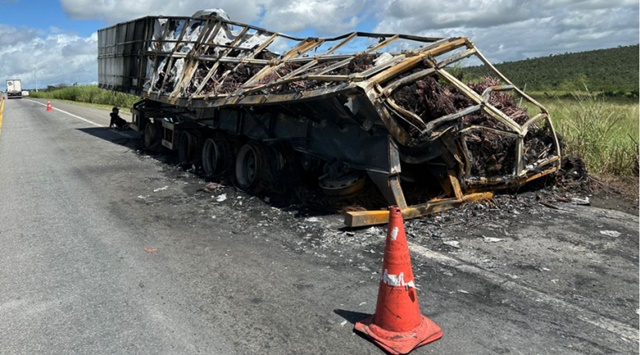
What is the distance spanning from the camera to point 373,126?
6129mm

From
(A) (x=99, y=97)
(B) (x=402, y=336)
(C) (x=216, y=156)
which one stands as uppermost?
(A) (x=99, y=97)

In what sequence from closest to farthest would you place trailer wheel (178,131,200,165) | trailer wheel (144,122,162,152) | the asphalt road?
1. the asphalt road
2. trailer wheel (178,131,200,165)
3. trailer wheel (144,122,162,152)

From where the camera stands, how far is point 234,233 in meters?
6.06

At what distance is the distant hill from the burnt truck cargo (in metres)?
49.7

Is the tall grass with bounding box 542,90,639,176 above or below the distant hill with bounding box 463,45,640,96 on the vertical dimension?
below

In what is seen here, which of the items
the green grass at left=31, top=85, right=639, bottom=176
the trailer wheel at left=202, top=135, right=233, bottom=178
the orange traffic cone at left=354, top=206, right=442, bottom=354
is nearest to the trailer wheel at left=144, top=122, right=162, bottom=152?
the trailer wheel at left=202, top=135, right=233, bottom=178

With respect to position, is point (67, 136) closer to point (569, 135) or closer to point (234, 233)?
point (234, 233)

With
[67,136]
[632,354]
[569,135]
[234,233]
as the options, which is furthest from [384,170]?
[67,136]

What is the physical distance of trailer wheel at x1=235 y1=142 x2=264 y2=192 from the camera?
791 centimetres

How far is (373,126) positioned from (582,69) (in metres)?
75.4

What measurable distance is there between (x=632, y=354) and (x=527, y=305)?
0.82 metres

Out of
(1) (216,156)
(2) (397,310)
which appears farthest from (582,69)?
(2) (397,310)

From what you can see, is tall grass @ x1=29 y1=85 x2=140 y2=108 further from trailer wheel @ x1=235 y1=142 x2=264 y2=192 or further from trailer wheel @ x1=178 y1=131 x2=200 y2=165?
trailer wheel @ x1=235 y1=142 x2=264 y2=192

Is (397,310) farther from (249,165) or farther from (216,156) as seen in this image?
(216,156)
